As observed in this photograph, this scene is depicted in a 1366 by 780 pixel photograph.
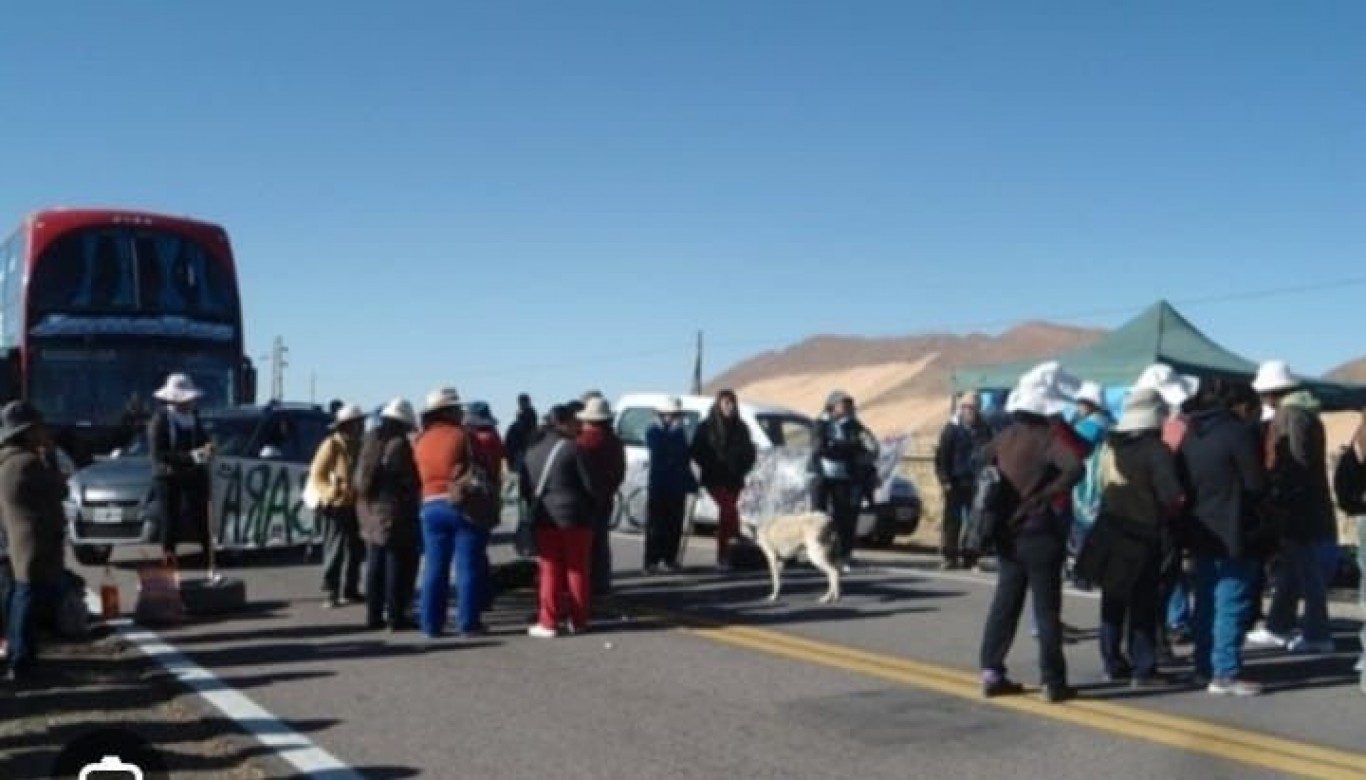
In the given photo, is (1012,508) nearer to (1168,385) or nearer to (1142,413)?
(1142,413)

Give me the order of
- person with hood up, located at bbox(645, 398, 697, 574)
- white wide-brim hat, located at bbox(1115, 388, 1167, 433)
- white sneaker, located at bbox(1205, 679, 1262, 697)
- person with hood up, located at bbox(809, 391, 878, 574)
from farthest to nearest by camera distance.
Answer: person with hood up, located at bbox(645, 398, 697, 574)
person with hood up, located at bbox(809, 391, 878, 574)
white wide-brim hat, located at bbox(1115, 388, 1167, 433)
white sneaker, located at bbox(1205, 679, 1262, 697)

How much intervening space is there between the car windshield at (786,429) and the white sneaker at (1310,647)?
919 centimetres

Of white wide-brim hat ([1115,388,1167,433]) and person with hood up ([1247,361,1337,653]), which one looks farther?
Answer: person with hood up ([1247,361,1337,653])

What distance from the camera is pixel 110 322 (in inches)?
769

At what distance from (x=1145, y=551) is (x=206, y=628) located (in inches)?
273

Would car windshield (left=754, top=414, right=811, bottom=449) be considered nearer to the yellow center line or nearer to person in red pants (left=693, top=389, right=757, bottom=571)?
person in red pants (left=693, top=389, right=757, bottom=571)

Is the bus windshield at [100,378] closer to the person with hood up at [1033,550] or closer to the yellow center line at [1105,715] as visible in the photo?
the yellow center line at [1105,715]

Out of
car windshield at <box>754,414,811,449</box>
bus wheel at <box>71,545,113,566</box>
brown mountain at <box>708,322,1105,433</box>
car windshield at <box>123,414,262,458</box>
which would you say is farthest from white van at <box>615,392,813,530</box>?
brown mountain at <box>708,322,1105,433</box>

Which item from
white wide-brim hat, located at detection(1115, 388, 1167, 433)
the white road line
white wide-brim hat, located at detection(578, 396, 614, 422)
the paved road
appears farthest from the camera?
white wide-brim hat, located at detection(578, 396, 614, 422)

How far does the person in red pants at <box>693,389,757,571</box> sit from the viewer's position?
1584 cm

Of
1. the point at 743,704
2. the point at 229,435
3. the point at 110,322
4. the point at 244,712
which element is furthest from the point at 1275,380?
the point at 110,322

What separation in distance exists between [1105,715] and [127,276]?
1525 centimetres

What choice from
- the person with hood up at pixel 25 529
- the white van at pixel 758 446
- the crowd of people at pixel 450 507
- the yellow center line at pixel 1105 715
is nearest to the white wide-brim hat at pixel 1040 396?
the yellow center line at pixel 1105 715

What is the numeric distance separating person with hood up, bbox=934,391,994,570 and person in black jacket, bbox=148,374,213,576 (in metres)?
7.58
